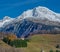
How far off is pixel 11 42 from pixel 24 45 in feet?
19.8

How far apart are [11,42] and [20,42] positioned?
14.8 feet

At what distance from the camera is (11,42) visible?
364 ft

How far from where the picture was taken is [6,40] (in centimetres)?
11531

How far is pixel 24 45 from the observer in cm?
11450

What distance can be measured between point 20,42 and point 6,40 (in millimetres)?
5519

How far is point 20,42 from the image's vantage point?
114125mm

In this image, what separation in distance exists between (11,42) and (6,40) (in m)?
4.91

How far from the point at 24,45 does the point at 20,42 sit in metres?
1.92
